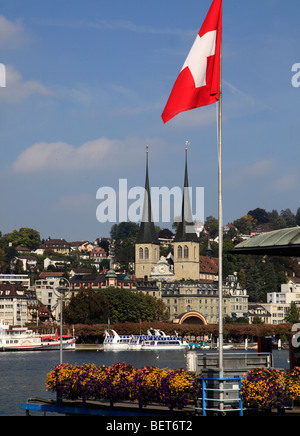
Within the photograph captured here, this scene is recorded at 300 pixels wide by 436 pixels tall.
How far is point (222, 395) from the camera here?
20.0m

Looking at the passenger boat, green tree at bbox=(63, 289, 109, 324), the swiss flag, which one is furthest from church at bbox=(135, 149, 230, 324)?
the swiss flag

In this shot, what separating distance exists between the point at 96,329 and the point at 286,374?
432 ft

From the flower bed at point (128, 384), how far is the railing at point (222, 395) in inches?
28.8

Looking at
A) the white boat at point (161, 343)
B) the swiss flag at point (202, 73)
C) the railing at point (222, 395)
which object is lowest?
the white boat at point (161, 343)

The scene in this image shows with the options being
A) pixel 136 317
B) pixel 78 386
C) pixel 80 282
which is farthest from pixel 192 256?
pixel 78 386

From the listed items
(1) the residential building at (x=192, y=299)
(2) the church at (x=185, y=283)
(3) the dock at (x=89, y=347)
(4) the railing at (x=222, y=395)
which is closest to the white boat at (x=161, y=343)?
(3) the dock at (x=89, y=347)

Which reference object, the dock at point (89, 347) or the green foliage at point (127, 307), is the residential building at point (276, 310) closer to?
the green foliage at point (127, 307)

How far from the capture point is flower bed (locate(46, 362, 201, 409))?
21234 millimetres

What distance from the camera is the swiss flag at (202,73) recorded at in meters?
20.5

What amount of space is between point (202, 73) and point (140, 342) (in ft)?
410

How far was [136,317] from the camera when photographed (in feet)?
534

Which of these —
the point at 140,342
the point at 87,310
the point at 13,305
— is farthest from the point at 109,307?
the point at 13,305

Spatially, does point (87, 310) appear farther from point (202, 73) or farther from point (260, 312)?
point (202, 73)
